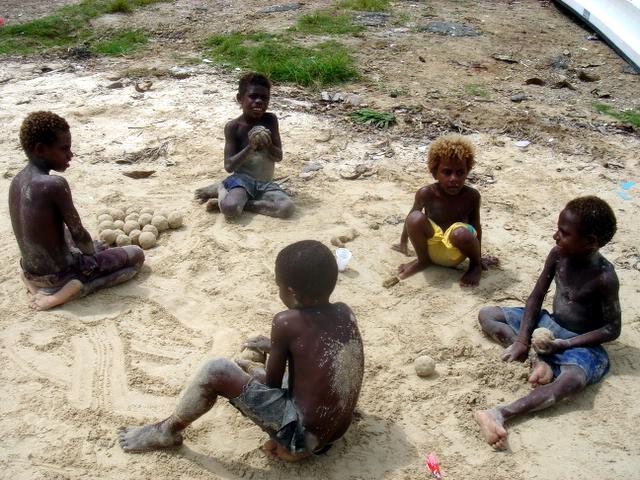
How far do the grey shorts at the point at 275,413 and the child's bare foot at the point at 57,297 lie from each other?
1.93 m

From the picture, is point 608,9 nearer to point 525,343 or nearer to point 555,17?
point 555,17

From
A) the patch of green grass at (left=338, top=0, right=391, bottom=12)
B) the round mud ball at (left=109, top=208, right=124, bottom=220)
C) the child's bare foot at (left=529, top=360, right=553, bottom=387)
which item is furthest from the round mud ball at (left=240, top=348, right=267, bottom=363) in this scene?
the patch of green grass at (left=338, top=0, right=391, bottom=12)

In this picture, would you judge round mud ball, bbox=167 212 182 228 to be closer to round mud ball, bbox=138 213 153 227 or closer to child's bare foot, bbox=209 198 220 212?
round mud ball, bbox=138 213 153 227

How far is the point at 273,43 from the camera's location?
954 centimetres

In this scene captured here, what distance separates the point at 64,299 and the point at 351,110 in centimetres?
424

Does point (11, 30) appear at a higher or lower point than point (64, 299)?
higher

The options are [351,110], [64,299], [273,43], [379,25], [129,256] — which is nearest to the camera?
[64,299]

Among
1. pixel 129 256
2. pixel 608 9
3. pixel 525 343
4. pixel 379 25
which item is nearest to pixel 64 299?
pixel 129 256

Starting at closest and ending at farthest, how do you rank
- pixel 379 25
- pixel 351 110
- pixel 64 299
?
1. pixel 64 299
2. pixel 351 110
3. pixel 379 25

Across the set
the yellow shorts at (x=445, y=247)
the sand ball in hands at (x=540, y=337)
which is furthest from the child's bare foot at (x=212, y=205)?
the sand ball in hands at (x=540, y=337)

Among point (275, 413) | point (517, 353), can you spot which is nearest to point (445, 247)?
point (517, 353)

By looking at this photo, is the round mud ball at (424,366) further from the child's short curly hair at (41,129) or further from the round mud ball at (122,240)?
the child's short curly hair at (41,129)

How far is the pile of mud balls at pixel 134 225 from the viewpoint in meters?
5.13

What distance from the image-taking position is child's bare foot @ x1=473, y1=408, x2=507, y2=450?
10.8 ft
